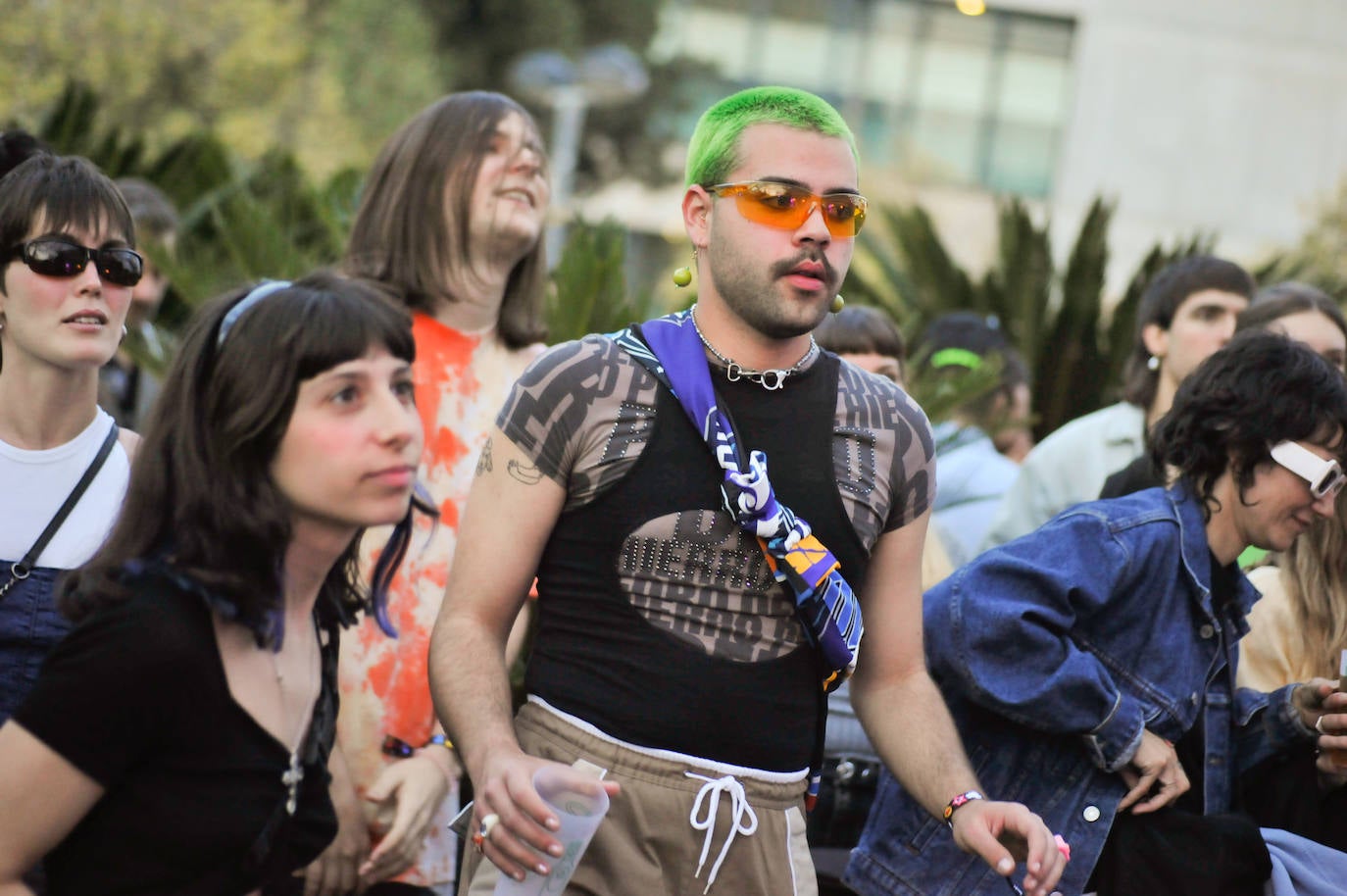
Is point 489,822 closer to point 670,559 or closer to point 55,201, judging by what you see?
point 670,559

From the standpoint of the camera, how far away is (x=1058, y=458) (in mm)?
6059

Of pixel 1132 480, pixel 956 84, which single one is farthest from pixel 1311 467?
pixel 956 84

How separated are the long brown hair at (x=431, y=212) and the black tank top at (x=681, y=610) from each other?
4.63 feet

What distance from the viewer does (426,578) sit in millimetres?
4070

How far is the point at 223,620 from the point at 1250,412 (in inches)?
100.0

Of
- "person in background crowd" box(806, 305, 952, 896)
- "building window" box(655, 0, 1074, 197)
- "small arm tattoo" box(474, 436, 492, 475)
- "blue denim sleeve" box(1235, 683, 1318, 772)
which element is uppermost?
"building window" box(655, 0, 1074, 197)

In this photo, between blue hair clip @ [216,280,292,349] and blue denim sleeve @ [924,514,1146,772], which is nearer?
blue hair clip @ [216,280,292,349]

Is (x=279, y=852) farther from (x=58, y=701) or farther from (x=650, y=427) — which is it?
(x=650, y=427)

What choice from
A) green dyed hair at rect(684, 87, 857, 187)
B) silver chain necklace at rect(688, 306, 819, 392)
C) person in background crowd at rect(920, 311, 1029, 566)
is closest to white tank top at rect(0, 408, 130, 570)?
silver chain necklace at rect(688, 306, 819, 392)

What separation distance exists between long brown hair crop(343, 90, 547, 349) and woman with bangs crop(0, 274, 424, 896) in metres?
1.46

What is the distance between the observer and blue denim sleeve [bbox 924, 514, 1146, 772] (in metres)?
3.57

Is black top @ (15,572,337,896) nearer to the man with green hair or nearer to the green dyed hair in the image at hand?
the man with green hair

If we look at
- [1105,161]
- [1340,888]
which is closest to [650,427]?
[1340,888]

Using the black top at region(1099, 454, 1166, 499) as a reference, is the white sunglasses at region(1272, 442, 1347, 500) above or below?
above
